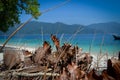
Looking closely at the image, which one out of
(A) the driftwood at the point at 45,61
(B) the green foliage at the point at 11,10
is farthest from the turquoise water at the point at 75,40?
(B) the green foliage at the point at 11,10

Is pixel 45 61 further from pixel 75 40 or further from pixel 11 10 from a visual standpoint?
pixel 11 10

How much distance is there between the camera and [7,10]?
25.8 meters

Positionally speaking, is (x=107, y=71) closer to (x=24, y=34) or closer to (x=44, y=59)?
(x=44, y=59)

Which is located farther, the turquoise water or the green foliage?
the green foliage

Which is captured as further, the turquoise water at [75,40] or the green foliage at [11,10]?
the green foliage at [11,10]

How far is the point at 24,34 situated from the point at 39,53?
0.22 meters

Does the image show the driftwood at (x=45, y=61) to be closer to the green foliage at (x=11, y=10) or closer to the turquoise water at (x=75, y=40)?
the turquoise water at (x=75, y=40)

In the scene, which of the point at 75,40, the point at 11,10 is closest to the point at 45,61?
the point at 75,40

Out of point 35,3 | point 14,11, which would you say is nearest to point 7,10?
point 14,11

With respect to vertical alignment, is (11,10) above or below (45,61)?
above

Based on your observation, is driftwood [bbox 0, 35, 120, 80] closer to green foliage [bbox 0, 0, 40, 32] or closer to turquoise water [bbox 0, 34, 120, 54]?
turquoise water [bbox 0, 34, 120, 54]

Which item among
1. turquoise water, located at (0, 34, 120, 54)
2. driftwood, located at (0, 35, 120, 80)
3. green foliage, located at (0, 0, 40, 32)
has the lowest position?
driftwood, located at (0, 35, 120, 80)

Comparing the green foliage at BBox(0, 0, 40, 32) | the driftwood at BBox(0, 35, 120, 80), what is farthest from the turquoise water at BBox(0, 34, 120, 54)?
the green foliage at BBox(0, 0, 40, 32)

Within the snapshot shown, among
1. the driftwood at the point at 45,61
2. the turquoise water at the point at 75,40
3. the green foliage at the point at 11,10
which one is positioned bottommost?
the driftwood at the point at 45,61
